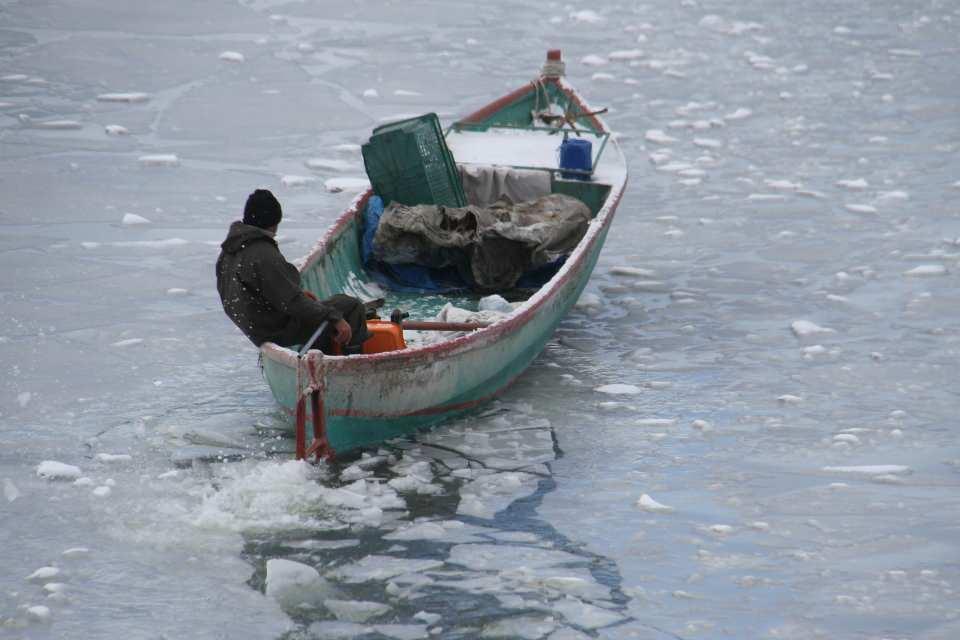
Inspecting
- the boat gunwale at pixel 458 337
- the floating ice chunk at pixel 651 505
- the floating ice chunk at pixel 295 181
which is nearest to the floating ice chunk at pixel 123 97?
the floating ice chunk at pixel 295 181

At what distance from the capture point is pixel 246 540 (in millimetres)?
6273

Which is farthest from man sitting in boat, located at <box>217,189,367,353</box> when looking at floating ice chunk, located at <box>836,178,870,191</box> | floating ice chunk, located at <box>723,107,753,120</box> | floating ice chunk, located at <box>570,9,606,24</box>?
floating ice chunk, located at <box>570,9,606,24</box>

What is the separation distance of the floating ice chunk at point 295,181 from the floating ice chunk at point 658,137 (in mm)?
4051

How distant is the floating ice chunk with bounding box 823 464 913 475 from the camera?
281 inches

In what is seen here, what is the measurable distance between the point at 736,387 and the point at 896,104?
8.81 meters

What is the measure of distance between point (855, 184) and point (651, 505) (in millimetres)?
7194

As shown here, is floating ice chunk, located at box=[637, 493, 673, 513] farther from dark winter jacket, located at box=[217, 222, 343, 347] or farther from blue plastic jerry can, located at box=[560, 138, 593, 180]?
blue plastic jerry can, located at box=[560, 138, 593, 180]

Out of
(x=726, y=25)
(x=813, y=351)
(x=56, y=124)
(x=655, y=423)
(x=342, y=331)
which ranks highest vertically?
(x=726, y=25)

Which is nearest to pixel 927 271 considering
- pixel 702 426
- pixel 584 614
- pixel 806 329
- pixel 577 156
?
pixel 806 329

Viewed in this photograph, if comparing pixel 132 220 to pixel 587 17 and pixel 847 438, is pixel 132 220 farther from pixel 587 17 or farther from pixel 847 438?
pixel 587 17

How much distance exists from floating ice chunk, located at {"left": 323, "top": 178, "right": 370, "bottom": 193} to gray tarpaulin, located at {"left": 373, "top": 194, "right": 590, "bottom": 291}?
112 inches

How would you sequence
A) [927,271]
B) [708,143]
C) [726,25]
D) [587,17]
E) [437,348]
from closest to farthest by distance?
[437,348] < [927,271] < [708,143] < [726,25] < [587,17]

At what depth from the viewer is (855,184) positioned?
42.7 feet

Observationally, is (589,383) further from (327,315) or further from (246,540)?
(246,540)
